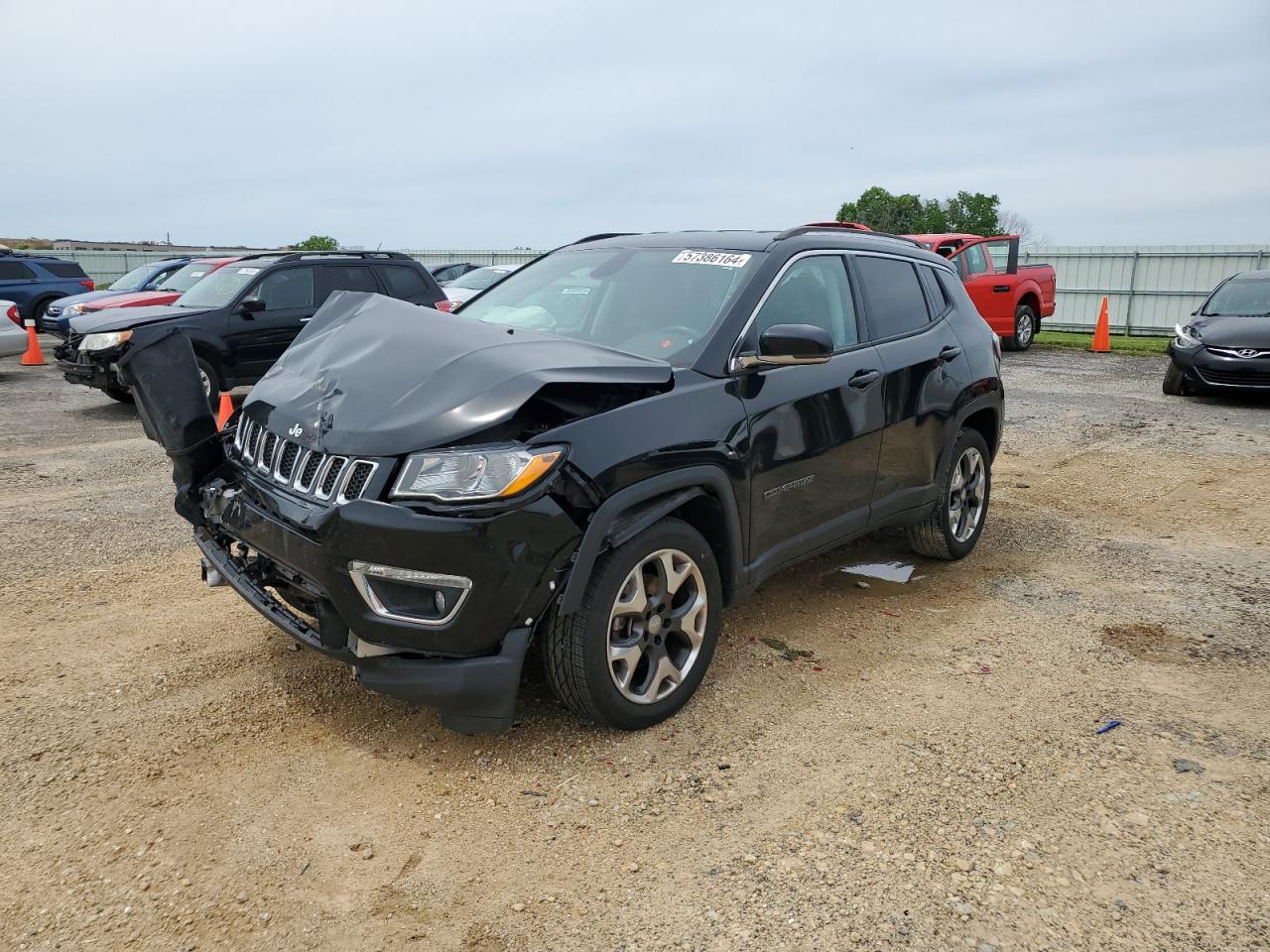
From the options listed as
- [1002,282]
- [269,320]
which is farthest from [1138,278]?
[269,320]

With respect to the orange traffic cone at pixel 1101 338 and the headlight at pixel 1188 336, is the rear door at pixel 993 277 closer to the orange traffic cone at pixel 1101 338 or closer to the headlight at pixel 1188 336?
the orange traffic cone at pixel 1101 338

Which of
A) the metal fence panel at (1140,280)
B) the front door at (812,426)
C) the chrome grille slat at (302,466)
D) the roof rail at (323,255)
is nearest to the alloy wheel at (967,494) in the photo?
the front door at (812,426)

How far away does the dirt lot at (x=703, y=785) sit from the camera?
2633 mm

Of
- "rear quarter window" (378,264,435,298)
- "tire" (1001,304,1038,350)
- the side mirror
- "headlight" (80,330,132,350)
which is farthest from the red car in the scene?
"tire" (1001,304,1038,350)

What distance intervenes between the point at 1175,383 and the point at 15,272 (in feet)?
64.7

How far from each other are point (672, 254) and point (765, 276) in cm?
53

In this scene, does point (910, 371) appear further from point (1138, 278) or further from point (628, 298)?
point (1138, 278)

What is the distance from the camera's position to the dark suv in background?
60.0 feet

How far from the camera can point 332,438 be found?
3.21 meters

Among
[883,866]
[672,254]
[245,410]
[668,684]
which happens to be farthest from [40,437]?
[883,866]

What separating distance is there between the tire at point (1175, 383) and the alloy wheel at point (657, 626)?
35.4ft

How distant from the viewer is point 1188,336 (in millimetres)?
11953

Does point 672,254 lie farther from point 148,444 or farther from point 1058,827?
point 148,444

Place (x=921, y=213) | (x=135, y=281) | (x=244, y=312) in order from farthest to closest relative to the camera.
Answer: (x=921, y=213), (x=135, y=281), (x=244, y=312)
